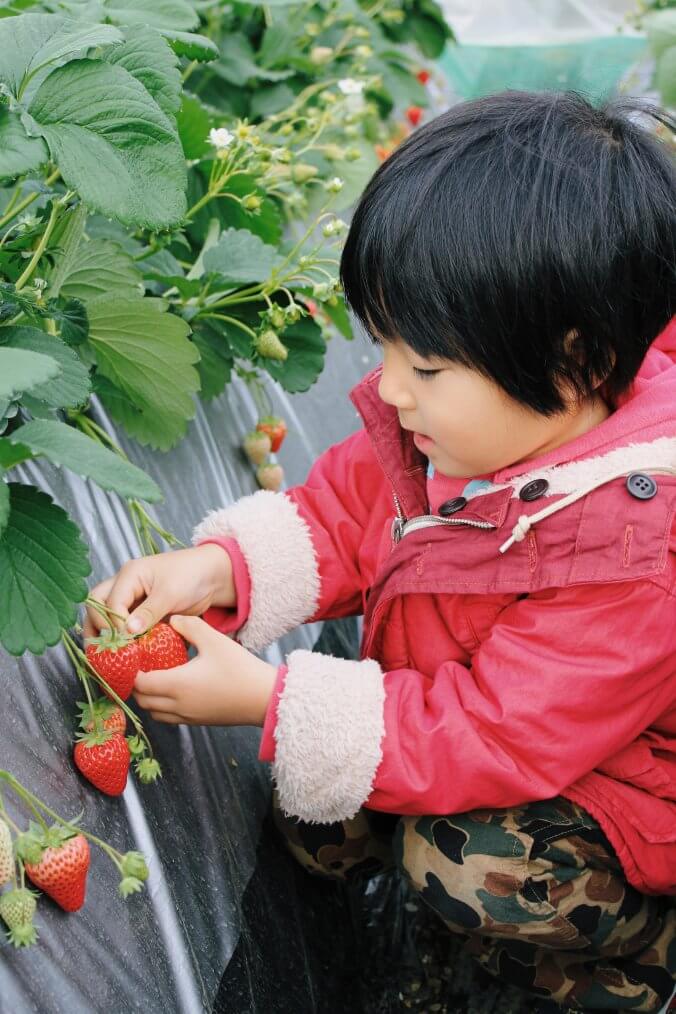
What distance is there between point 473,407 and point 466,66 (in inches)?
109

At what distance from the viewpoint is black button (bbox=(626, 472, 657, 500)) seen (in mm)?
1089

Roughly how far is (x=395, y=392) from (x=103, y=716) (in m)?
0.38

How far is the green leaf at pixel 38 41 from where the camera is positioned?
93 cm

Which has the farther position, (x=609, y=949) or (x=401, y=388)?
(x=609, y=949)

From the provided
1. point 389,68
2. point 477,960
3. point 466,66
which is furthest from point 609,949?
point 466,66

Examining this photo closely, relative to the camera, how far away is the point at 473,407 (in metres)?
1.10

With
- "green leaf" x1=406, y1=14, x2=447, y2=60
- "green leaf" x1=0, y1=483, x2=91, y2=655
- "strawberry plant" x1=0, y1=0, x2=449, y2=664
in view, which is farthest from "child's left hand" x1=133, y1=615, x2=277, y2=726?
"green leaf" x1=406, y1=14, x2=447, y2=60

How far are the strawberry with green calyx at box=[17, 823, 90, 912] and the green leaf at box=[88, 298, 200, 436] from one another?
1.81ft

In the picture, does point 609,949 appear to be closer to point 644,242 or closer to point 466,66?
point 644,242

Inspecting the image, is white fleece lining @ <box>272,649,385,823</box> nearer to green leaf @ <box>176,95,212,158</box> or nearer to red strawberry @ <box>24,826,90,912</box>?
red strawberry @ <box>24,826,90,912</box>

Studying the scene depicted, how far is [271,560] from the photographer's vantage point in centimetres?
134

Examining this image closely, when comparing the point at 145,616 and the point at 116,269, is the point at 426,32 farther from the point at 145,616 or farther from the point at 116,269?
the point at 145,616

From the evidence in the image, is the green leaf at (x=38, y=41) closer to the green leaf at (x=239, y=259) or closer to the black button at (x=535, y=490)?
the green leaf at (x=239, y=259)

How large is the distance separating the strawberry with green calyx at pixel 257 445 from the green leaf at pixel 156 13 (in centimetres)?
52
